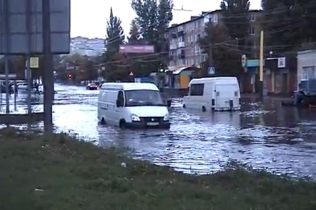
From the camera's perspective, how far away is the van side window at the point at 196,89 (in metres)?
47.2

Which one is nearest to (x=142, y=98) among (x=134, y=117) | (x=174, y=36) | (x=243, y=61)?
(x=134, y=117)

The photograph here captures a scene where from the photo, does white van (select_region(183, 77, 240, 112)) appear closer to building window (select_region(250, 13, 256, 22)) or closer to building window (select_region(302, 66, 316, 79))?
building window (select_region(302, 66, 316, 79))

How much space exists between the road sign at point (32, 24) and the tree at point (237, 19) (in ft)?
230

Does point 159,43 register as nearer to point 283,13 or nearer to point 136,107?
point 283,13

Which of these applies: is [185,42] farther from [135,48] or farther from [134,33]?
[135,48]

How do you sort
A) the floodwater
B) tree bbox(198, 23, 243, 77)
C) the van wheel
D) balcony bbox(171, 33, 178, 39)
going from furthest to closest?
balcony bbox(171, 33, 178, 39)
tree bbox(198, 23, 243, 77)
the van wheel
the floodwater

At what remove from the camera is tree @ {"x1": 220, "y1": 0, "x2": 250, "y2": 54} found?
9550 centimetres

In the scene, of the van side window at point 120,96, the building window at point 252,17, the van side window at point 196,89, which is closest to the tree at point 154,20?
the building window at point 252,17

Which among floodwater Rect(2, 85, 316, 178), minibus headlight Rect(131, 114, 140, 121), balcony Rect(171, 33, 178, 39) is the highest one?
balcony Rect(171, 33, 178, 39)

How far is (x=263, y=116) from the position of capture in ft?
130

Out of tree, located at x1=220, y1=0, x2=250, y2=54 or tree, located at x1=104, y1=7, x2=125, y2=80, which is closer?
tree, located at x1=220, y1=0, x2=250, y2=54

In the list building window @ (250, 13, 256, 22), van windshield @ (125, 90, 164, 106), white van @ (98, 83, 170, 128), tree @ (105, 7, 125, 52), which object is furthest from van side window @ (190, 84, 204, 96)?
tree @ (105, 7, 125, 52)

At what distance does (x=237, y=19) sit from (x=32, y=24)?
72.5m

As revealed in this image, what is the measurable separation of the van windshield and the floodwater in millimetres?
1301
